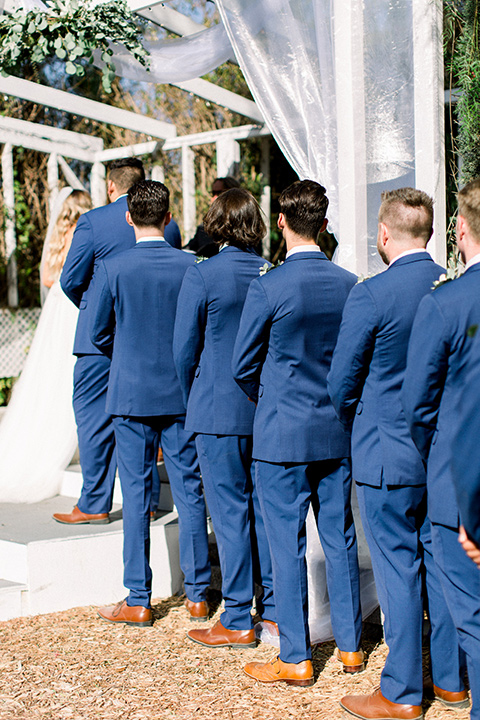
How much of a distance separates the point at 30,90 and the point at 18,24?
1944 millimetres

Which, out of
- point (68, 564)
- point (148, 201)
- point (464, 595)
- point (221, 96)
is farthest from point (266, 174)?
point (464, 595)

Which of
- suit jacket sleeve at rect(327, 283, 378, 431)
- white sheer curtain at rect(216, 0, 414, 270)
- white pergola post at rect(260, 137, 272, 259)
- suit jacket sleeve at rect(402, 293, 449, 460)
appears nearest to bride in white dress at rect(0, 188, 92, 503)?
white sheer curtain at rect(216, 0, 414, 270)

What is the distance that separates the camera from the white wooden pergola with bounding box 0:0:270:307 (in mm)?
6492

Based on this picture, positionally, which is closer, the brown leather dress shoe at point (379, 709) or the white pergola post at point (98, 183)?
the brown leather dress shoe at point (379, 709)

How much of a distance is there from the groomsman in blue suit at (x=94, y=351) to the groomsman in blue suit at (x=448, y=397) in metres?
2.22

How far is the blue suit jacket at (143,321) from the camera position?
3510mm

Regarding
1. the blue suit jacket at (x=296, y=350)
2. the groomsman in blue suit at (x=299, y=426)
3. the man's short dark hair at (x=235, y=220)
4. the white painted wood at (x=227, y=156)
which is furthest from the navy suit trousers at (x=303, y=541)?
the white painted wood at (x=227, y=156)

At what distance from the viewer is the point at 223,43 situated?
5.31 meters

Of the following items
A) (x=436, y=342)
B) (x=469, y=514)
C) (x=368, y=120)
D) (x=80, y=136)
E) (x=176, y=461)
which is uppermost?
(x=80, y=136)

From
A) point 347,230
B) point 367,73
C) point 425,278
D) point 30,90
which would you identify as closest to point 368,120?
point 367,73

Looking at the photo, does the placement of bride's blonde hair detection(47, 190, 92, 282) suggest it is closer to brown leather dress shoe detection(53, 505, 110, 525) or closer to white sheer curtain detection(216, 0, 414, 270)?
white sheer curtain detection(216, 0, 414, 270)

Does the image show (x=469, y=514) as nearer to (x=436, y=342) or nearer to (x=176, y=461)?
(x=436, y=342)

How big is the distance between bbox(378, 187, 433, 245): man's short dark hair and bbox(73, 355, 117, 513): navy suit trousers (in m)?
2.01

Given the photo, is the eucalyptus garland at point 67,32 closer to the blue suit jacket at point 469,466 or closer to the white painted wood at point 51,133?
the white painted wood at point 51,133
